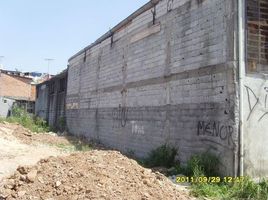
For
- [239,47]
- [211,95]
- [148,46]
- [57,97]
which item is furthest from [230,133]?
[57,97]

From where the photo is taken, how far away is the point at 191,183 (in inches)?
349

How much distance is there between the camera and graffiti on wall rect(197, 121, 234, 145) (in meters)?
9.00

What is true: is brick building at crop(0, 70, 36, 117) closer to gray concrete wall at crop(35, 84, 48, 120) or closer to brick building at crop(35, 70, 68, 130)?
gray concrete wall at crop(35, 84, 48, 120)

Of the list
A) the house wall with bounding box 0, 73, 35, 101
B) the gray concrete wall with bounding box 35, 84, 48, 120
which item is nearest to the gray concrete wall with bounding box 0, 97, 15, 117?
the house wall with bounding box 0, 73, 35, 101

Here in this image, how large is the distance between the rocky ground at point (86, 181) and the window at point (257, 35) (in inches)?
136

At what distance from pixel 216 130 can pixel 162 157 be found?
2.38m

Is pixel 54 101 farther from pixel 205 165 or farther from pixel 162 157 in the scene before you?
pixel 205 165

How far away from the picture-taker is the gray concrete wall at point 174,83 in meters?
9.30

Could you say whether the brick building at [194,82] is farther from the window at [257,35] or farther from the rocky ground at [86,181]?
A: the rocky ground at [86,181]

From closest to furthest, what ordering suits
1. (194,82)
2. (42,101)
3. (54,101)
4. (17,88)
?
(194,82) < (54,101) < (42,101) < (17,88)

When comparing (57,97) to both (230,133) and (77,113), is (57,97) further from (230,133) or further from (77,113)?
(230,133)

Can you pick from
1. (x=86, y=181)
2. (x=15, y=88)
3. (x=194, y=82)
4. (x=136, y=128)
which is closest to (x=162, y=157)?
(x=194, y=82)

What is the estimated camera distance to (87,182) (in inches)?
270

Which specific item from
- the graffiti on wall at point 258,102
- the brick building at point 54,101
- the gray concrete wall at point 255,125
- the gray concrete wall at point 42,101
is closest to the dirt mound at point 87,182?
the gray concrete wall at point 255,125
